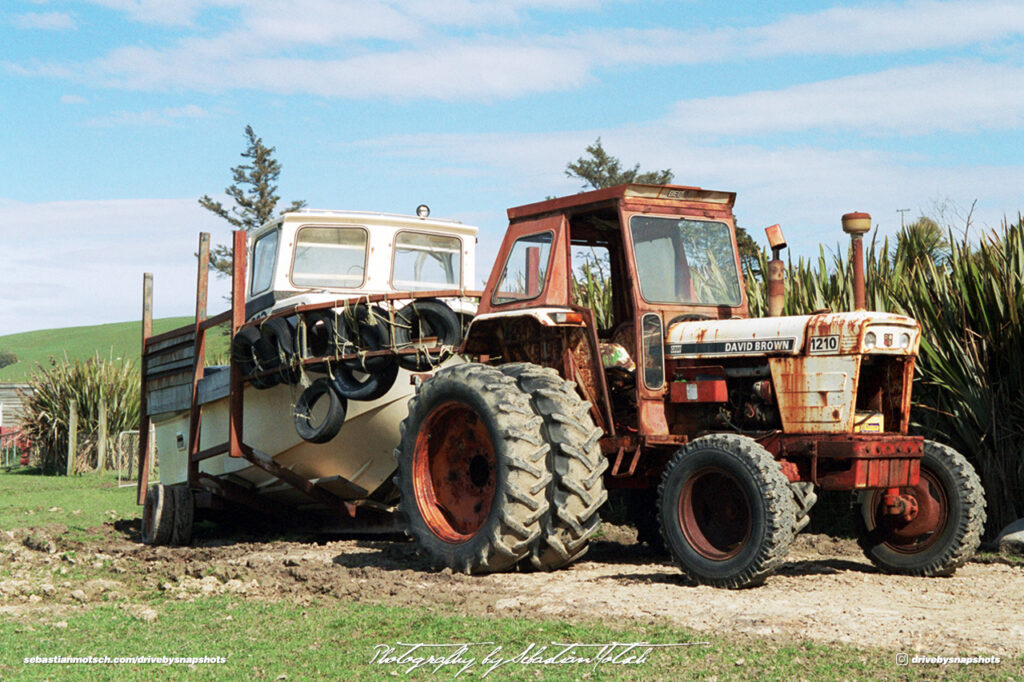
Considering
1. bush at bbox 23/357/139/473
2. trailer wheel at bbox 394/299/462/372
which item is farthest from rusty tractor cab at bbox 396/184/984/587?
bush at bbox 23/357/139/473

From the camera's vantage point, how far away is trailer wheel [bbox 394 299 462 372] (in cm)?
955

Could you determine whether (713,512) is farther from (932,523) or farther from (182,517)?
(182,517)

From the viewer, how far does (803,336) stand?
7.20m

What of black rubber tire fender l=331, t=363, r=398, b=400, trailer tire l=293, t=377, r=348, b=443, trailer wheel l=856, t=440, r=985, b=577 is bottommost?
trailer wheel l=856, t=440, r=985, b=577

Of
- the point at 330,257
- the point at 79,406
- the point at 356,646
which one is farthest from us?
the point at 79,406

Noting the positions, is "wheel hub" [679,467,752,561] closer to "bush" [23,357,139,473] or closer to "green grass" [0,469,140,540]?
"green grass" [0,469,140,540]

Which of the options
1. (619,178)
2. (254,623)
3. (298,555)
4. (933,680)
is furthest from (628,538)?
(619,178)

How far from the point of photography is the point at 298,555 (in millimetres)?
9195

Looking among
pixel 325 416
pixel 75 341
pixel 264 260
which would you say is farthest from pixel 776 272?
pixel 75 341

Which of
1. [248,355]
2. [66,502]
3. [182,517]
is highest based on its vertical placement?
[248,355]

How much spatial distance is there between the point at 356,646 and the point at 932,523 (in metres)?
4.01

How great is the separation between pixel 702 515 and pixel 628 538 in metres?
2.84

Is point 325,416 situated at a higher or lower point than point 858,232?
lower

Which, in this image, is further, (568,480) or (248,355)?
(248,355)
